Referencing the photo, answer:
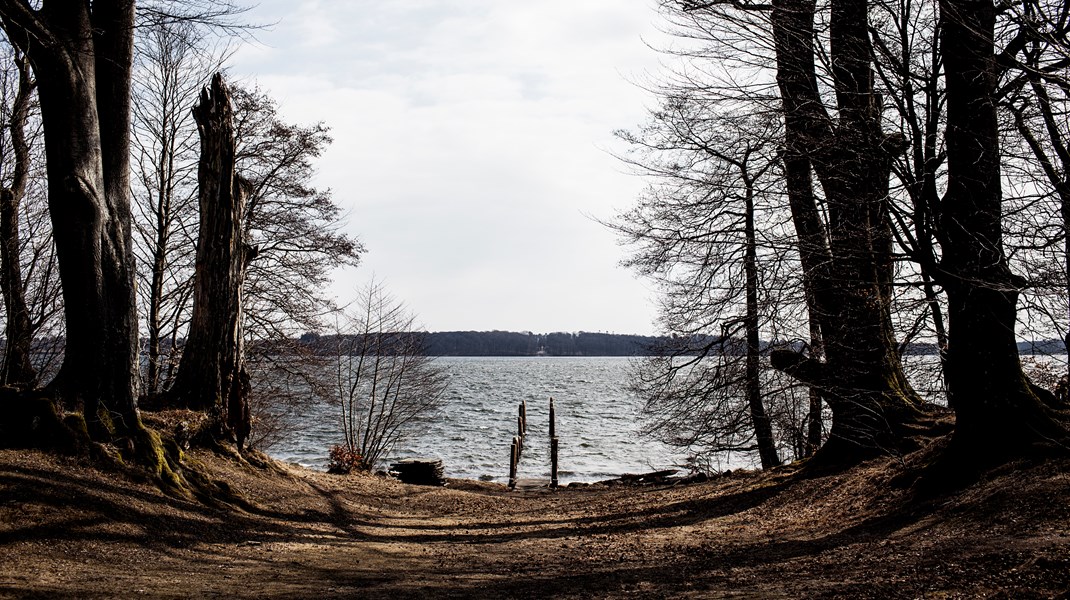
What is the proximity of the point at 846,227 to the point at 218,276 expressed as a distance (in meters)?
8.86

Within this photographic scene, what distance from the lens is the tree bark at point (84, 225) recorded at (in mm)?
8266

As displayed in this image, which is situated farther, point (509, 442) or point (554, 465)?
point (509, 442)

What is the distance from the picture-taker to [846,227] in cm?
991

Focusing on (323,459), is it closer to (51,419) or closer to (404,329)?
(404,329)

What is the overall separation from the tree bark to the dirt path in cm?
105

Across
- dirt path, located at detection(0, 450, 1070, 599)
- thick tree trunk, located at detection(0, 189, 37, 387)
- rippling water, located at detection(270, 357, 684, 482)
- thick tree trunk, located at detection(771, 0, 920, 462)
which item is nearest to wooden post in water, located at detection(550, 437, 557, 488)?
rippling water, located at detection(270, 357, 684, 482)

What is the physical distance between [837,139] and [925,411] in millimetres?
4993

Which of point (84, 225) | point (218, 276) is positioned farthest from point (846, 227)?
point (84, 225)

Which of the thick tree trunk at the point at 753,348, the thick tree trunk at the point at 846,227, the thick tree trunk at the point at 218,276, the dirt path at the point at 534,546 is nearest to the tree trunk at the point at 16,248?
the thick tree trunk at the point at 218,276

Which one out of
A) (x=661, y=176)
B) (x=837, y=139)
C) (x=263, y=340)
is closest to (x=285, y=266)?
(x=263, y=340)

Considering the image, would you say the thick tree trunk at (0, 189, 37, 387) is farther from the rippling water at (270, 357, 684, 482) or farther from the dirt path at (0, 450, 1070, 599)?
the rippling water at (270, 357, 684, 482)

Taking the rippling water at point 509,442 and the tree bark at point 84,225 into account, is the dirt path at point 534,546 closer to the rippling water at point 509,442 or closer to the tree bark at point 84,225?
the tree bark at point 84,225

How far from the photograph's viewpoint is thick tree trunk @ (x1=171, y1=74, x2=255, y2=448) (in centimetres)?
1136

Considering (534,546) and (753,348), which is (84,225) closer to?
(534,546)
